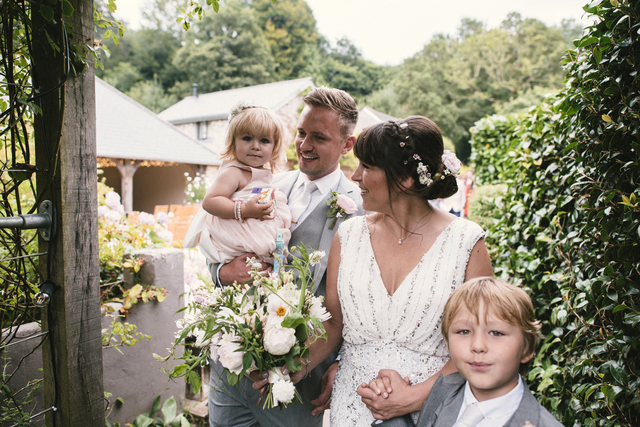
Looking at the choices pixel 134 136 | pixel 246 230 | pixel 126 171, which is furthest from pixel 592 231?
pixel 134 136

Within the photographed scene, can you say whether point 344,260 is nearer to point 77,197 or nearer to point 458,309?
point 458,309

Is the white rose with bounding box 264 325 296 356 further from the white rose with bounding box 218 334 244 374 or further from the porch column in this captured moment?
the porch column

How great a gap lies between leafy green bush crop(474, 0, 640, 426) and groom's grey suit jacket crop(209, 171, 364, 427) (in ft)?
3.94

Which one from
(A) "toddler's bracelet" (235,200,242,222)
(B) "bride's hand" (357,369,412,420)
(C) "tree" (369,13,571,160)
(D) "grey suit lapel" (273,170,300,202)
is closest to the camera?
(B) "bride's hand" (357,369,412,420)

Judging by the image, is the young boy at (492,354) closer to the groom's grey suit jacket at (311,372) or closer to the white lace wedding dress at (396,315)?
the white lace wedding dress at (396,315)

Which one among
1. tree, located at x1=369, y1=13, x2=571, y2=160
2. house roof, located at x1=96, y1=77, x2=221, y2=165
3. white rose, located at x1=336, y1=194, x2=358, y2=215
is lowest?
white rose, located at x1=336, y1=194, x2=358, y2=215

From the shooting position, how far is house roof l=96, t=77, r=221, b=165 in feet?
47.2

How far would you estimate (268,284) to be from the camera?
4.83 ft

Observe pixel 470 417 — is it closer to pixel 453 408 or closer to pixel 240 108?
pixel 453 408

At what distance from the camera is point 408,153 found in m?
1.70

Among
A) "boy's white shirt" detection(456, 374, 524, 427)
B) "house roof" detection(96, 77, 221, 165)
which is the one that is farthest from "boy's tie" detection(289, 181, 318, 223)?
"house roof" detection(96, 77, 221, 165)

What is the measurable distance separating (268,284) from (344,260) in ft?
1.57

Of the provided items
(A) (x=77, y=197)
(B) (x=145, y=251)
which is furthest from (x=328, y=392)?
(B) (x=145, y=251)

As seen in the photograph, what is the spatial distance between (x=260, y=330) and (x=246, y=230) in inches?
35.3
